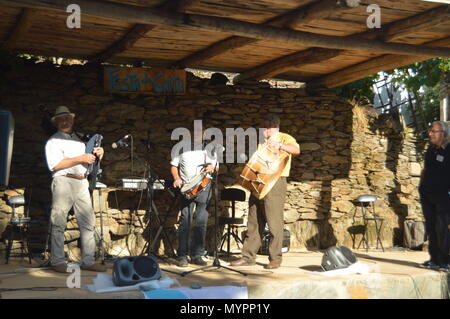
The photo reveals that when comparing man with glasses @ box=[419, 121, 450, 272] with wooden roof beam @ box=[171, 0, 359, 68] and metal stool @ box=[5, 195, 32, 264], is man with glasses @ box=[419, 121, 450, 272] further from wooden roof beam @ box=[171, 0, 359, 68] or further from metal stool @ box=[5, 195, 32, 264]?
metal stool @ box=[5, 195, 32, 264]

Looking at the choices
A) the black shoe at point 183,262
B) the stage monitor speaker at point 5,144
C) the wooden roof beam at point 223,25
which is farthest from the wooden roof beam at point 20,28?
the black shoe at point 183,262

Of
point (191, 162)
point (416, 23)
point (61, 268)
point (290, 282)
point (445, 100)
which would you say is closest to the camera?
point (290, 282)

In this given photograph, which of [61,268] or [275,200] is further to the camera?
[275,200]

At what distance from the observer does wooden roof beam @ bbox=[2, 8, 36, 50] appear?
219 inches

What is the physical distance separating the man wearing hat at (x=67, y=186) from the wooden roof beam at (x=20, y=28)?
0.99 m

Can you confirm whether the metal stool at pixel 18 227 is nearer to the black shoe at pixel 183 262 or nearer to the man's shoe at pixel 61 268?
the man's shoe at pixel 61 268

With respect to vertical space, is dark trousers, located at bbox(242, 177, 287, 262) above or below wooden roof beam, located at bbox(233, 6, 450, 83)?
below

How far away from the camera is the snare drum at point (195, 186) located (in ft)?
20.7

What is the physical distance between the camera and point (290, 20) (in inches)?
228

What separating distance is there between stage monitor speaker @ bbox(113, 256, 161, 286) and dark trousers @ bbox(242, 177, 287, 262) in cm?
159

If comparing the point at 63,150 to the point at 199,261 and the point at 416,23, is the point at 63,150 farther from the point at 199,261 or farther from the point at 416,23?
the point at 416,23

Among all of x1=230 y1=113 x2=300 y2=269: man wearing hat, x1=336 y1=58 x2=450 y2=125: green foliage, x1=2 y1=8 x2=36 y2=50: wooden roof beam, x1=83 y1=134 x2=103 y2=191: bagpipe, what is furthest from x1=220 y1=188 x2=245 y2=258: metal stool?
x1=2 y1=8 x2=36 y2=50: wooden roof beam

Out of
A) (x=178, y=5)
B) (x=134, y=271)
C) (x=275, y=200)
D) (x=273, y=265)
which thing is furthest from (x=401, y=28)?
(x=134, y=271)

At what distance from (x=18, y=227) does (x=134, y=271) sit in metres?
2.63
